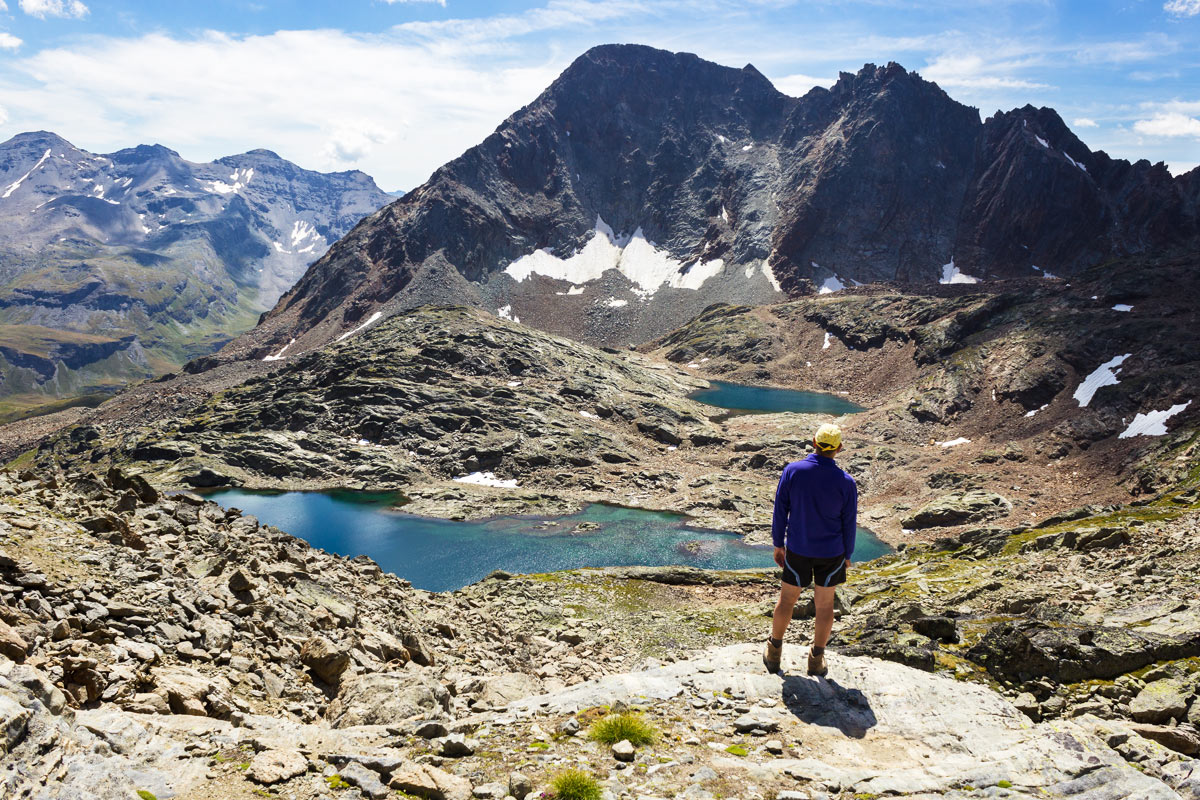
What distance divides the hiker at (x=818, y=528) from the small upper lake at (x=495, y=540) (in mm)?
51274

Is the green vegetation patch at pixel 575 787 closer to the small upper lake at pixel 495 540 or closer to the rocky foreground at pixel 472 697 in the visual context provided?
the rocky foreground at pixel 472 697

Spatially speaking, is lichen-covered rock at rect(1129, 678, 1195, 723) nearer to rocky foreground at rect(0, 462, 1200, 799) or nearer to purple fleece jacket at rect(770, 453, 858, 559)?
rocky foreground at rect(0, 462, 1200, 799)

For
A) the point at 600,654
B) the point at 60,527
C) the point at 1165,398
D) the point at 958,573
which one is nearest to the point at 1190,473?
the point at 1165,398

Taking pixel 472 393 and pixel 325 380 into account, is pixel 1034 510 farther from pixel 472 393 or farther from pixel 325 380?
pixel 325 380

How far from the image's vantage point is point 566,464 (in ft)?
324

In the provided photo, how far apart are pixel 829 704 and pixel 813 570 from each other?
91.6 inches

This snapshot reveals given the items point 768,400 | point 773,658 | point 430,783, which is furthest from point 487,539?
point 768,400

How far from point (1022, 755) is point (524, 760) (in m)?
7.24

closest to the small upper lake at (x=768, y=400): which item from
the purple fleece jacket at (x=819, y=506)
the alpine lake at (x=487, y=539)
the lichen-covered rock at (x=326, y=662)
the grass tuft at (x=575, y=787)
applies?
the alpine lake at (x=487, y=539)

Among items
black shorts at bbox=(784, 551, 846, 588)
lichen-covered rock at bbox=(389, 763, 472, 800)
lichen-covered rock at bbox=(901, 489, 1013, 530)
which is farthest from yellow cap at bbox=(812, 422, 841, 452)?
lichen-covered rock at bbox=(901, 489, 1013, 530)

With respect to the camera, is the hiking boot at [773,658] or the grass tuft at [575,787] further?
the hiking boot at [773,658]

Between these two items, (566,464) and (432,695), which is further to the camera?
(566,464)

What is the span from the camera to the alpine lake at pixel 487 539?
66.7m

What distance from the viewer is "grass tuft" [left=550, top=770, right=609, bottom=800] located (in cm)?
895
